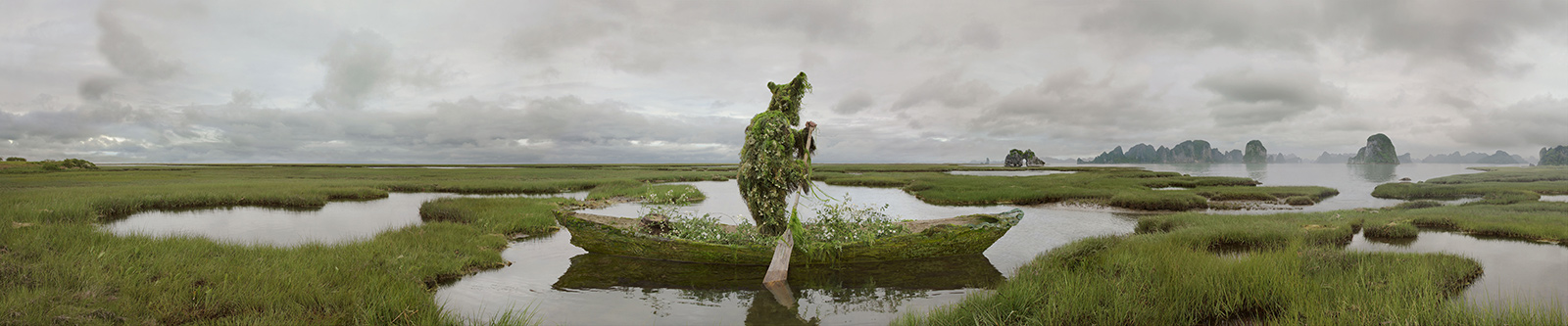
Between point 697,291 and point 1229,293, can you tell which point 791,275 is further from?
point 1229,293

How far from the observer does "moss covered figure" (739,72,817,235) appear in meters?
10.2

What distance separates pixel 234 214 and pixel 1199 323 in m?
28.6

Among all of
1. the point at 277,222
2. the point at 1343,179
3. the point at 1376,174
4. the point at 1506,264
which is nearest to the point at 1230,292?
the point at 1506,264

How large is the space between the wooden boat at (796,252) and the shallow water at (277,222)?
6.45m

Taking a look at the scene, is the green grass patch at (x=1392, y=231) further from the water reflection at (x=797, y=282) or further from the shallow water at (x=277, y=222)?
the shallow water at (x=277, y=222)

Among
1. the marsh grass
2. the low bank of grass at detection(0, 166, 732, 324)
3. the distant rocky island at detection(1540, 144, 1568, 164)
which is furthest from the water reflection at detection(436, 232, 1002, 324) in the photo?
the distant rocky island at detection(1540, 144, 1568, 164)

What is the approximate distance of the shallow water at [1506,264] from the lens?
7.86 meters

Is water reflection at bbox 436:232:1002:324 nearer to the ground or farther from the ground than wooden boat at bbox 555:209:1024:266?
nearer to the ground

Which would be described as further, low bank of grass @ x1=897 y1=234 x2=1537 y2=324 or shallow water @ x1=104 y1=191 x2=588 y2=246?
shallow water @ x1=104 y1=191 x2=588 y2=246

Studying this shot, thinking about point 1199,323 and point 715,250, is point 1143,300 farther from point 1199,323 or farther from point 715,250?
point 715,250

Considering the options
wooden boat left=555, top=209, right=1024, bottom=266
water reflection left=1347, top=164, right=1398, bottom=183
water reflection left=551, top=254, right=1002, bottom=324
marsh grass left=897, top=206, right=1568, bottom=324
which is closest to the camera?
marsh grass left=897, top=206, right=1568, bottom=324

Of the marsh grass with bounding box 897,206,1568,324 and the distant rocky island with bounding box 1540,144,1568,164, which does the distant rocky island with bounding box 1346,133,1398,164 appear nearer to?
the distant rocky island with bounding box 1540,144,1568,164

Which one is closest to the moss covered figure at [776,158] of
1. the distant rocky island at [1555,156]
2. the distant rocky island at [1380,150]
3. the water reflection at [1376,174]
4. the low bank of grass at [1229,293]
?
the low bank of grass at [1229,293]

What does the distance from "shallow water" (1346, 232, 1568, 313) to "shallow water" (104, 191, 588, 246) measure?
21768 millimetres
